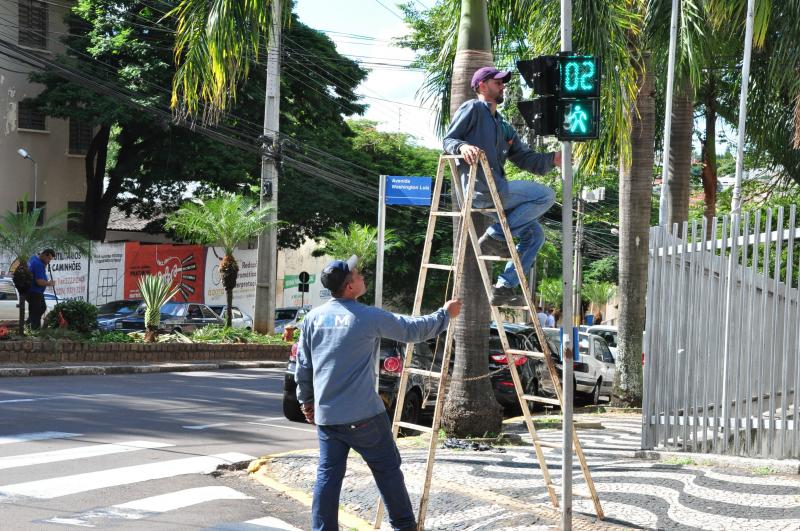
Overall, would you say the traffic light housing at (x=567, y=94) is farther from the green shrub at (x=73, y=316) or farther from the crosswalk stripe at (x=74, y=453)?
the green shrub at (x=73, y=316)

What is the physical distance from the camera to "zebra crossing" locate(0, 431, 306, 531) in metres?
7.35

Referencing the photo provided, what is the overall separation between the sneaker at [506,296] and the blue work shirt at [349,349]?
1115 mm

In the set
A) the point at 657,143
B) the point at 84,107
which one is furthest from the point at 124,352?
the point at 84,107

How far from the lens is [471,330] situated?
440 inches

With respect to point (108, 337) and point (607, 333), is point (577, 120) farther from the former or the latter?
point (607, 333)

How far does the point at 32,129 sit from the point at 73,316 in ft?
54.9

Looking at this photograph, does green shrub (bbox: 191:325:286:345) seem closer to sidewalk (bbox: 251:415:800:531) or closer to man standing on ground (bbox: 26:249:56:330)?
man standing on ground (bbox: 26:249:56:330)

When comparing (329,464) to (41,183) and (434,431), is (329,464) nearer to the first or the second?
(434,431)

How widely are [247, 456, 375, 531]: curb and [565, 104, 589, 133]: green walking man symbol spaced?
307 centimetres

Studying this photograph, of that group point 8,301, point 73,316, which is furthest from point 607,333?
point 8,301

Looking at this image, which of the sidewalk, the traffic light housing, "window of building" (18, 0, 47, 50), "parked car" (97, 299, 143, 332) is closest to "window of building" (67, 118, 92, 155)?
"window of building" (18, 0, 47, 50)

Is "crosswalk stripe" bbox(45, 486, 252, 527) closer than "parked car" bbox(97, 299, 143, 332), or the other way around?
"crosswalk stripe" bbox(45, 486, 252, 527)

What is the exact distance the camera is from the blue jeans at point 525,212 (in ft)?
24.6

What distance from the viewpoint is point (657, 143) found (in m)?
21.2
